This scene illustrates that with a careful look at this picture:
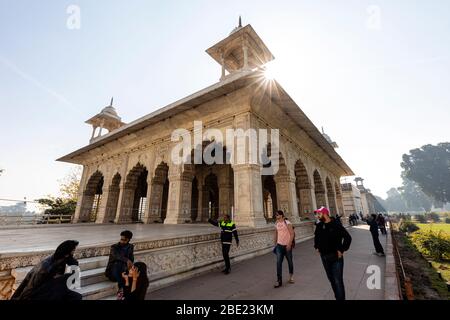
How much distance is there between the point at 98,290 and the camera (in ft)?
9.19

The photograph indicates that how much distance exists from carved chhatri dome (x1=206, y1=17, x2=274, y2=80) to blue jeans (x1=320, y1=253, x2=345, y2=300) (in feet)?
25.6

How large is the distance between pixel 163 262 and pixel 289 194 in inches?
289

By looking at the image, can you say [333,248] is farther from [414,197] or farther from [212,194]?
→ [414,197]

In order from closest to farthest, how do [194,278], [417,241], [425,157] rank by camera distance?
1. [194,278]
2. [417,241]
3. [425,157]

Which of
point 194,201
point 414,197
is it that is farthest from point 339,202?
point 414,197

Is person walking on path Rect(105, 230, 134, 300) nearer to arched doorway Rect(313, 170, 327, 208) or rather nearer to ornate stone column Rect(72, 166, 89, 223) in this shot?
arched doorway Rect(313, 170, 327, 208)

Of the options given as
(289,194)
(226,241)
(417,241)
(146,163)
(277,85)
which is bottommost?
(417,241)

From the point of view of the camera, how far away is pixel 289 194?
9875mm

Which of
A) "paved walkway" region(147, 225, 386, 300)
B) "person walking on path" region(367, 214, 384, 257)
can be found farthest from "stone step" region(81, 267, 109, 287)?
"person walking on path" region(367, 214, 384, 257)

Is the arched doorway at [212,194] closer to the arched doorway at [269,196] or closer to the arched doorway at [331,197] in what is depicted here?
the arched doorway at [269,196]

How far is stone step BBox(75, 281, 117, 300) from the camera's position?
270cm

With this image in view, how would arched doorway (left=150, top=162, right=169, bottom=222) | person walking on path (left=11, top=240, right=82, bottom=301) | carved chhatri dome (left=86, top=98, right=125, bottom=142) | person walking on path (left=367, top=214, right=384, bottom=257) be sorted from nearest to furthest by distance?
1. person walking on path (left=11, top=240, right=82, bottom=301)
2. person walking on path (left=367, top=214, right=384, bottom=257)
3. arched doorway (left=150, top=162, right=169, bottom=222)
4. carved chhatri dome (left=86, top=98, right=125, bottom=142)
